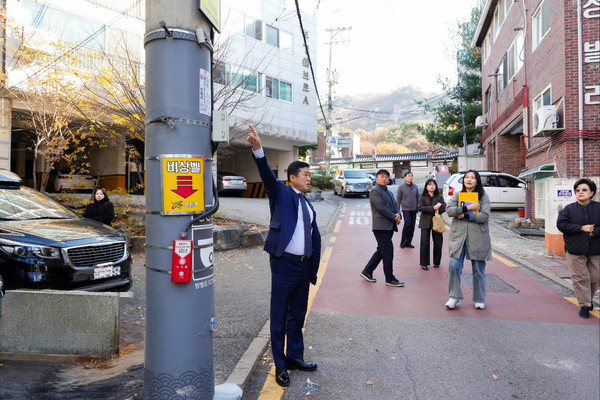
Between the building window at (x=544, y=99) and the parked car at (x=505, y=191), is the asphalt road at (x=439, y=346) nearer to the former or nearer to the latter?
the building window at (x=544, y=99)

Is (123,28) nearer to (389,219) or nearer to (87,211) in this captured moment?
(87,211)

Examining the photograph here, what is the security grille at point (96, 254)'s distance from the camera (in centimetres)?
526

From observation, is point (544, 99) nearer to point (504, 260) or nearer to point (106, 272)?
point (504, 260)

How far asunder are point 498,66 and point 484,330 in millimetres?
17766

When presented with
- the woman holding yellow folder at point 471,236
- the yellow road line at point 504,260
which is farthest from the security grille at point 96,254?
the yellow road line at point 504,260

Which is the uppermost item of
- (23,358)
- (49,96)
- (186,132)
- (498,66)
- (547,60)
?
(498,66)

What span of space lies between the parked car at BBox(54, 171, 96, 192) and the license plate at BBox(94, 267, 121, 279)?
1271 cm

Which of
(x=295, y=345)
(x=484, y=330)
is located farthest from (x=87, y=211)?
(x=484, y=330)

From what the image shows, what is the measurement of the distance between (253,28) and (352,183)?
10417 millimetres

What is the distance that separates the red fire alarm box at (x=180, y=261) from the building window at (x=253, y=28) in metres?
22.3

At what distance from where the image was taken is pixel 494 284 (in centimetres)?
733

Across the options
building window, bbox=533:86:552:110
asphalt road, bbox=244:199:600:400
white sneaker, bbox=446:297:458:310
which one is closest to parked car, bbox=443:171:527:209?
building window, bbox=533:86:552:110

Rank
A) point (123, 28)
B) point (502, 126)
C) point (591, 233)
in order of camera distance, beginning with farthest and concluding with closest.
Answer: point (502, 126) < point (123, 28) < point (591, 233)

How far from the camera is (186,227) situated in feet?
9.08
